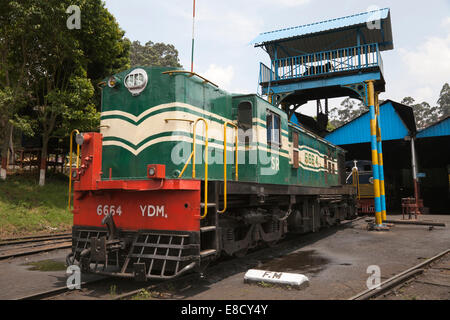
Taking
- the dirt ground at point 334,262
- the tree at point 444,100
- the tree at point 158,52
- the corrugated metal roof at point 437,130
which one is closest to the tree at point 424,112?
the tree at point 444,100

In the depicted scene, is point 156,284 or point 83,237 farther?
point 83,237

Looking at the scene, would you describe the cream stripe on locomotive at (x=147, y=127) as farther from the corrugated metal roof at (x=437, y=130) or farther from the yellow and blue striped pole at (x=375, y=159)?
the corrugated metal roof at (x=437, y=130)

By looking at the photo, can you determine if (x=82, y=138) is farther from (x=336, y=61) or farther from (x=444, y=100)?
(x=444, y=100)

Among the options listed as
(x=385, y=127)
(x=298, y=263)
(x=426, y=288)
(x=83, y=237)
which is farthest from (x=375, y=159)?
(x=83, y=237)

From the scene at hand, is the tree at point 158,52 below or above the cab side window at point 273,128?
above

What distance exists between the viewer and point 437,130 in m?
19.0

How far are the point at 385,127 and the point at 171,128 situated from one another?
17.8 m

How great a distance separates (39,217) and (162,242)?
986 centimetres

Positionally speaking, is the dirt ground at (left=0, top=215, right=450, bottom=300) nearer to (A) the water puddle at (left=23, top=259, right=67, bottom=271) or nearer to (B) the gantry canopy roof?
(A) the water puddle at (left=23, top=259, right=67, bottom=271)

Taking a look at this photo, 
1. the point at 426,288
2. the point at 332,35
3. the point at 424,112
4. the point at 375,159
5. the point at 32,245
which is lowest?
the point at 426,288

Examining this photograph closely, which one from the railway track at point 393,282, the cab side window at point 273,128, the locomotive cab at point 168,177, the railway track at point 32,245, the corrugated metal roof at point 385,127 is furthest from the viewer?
the corrugated metal roof at point 385,127

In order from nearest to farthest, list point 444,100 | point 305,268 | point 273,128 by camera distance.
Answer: point 305,268, point 273,128, point 444,100

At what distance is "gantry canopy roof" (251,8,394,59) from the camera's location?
14.2m

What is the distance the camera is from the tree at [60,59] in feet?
45.2
